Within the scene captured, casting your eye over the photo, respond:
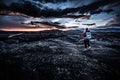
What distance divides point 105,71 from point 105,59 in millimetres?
3336

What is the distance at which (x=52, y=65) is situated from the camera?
46.6 ft

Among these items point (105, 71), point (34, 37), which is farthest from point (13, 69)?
point (34, 37)

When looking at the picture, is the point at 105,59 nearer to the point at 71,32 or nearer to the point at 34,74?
the point at 34,74

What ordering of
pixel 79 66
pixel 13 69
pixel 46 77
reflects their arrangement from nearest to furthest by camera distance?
pixel 46 77, pixel 13 69, pixel 79 66

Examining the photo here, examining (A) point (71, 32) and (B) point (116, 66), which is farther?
(A) point (71, 32)

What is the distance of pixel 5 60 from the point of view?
1514cm

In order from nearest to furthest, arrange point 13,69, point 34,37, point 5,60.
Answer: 1. point 13,69
2. point 5,60
3. point 34,37

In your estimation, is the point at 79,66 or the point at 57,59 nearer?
the point at 79,66

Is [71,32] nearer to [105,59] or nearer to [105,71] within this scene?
[105,59]

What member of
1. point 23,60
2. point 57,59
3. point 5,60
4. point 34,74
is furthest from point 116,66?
point 5,60

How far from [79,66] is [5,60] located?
7441mm

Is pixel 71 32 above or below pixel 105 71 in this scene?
above

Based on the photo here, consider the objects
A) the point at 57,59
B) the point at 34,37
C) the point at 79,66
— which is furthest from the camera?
the point at 34,37

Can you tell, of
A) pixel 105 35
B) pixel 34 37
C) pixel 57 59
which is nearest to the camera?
pixel 57 59
